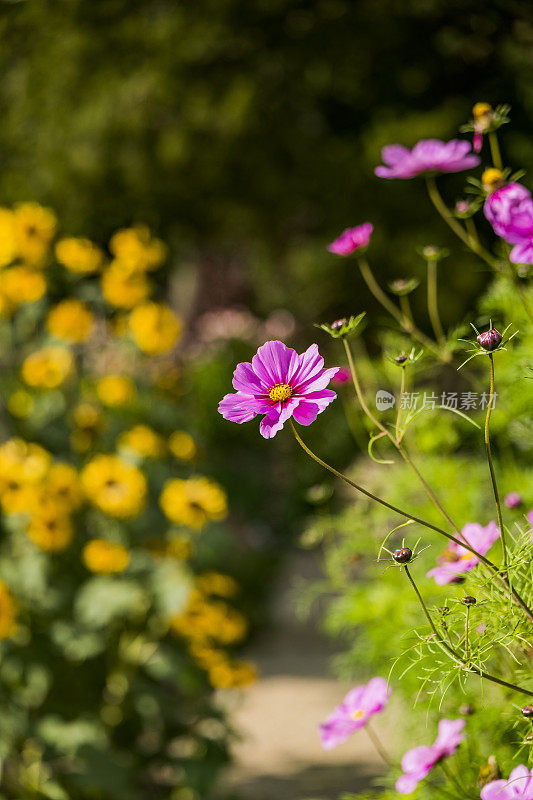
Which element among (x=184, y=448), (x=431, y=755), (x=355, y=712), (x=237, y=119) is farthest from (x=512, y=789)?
(x=237, y=119)

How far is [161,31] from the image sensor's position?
544 centimetres

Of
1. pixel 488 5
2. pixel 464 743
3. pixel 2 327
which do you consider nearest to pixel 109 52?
pixel 2 327

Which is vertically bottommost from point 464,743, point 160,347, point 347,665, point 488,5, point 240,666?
point 240,666

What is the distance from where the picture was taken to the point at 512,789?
2.43 ft

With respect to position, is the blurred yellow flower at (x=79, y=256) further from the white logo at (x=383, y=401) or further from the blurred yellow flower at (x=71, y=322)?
the white logo at (x=383, y=401)

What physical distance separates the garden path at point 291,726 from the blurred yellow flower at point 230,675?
17 cm

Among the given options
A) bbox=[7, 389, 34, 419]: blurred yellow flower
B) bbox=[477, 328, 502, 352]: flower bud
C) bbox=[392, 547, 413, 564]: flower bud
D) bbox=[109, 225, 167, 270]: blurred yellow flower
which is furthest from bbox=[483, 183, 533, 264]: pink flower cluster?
bbox=[7, 389, 34, 419]: blurred yellow flower

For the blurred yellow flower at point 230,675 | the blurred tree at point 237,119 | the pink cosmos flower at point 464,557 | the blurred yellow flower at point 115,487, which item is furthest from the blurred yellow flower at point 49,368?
the blurred tree at point 237,119

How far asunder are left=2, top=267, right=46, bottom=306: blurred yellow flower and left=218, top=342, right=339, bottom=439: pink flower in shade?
1.67 metres

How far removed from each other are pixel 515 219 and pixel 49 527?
148cm

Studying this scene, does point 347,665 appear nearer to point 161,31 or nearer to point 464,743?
point 464,743

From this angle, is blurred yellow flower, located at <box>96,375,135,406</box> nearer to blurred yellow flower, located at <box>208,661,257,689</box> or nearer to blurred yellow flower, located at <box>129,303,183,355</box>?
blurred yellow flower, located at <box>129,303,183,355</box>

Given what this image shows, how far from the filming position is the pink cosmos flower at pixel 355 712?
1.00 m

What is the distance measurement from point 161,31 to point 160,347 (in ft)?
12.3
